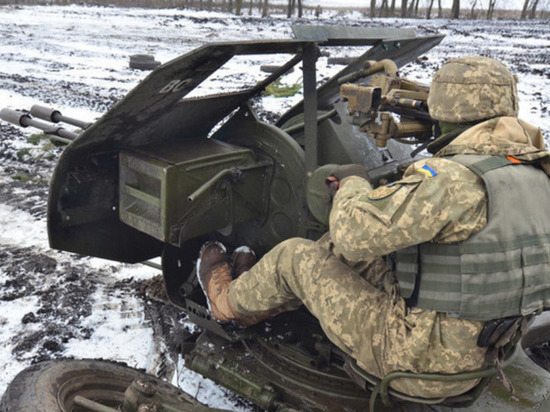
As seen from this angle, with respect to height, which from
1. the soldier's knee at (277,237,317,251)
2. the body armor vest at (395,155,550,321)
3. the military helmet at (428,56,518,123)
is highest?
the military helmet at (428,56,518,123)

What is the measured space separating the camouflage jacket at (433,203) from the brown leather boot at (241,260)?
1198 millimetres

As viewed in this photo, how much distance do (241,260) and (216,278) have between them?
24cm

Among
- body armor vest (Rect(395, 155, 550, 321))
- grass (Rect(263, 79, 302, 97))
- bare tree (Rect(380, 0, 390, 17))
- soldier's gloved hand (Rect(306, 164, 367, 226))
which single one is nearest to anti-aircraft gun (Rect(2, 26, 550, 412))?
soldier's gloved hand (Rect(306, 164, 367, 226))

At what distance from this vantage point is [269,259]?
9.63 feet

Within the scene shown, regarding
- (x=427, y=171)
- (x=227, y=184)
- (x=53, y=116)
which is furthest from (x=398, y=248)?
(x=53, y=116)

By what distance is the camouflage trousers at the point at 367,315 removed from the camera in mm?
2344

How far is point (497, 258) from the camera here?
86.4 inches

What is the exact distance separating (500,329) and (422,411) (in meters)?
0.90

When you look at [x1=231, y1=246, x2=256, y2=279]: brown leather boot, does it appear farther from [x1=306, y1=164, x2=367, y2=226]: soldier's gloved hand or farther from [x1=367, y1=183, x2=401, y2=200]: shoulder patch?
[x1=367, y1=183, x2=401, y2=200]: shoulder patch

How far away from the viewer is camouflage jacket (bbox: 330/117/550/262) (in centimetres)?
217

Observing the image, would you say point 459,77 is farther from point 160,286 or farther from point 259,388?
point 160,286

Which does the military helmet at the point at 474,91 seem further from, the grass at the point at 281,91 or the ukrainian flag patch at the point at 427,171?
the grass at the point at 281,91

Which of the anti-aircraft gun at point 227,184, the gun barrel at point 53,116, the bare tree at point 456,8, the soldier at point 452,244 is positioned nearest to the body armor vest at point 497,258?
the soldier at point 452,244

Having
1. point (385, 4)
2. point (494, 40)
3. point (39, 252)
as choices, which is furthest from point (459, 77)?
point (385, 4)
